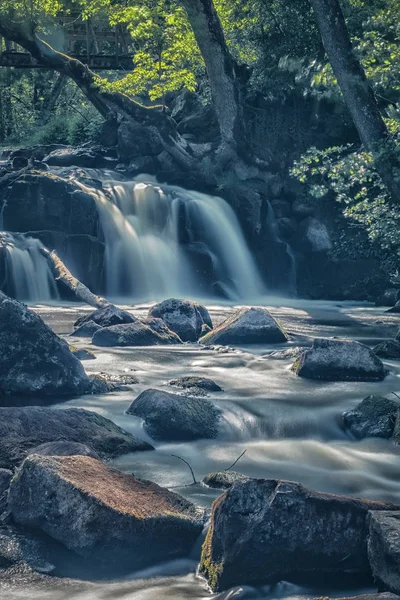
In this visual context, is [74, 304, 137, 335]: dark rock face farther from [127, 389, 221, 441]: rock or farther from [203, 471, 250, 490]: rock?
[203, 471, 250, 490]: rock

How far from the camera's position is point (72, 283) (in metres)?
18.3

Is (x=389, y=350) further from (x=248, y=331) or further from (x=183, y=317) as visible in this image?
(x=183, y=317)

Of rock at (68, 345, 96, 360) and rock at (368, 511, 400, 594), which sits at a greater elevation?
rock at (68, 345, 96, 360)

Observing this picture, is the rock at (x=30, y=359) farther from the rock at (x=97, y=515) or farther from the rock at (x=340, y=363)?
the rock at (x=97, y=515)

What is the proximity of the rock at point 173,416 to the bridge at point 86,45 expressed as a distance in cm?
2333

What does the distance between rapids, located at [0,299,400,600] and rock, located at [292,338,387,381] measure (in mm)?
216

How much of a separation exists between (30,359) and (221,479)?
11.2 feet

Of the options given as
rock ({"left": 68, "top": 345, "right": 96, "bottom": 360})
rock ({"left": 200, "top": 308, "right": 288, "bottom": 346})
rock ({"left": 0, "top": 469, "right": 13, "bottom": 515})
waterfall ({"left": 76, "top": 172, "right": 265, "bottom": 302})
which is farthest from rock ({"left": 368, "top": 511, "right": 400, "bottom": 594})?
waterfall ({"left": 76, "top": 172, "right": 265, "bottom": 302})

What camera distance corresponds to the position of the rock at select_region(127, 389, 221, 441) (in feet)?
25.5

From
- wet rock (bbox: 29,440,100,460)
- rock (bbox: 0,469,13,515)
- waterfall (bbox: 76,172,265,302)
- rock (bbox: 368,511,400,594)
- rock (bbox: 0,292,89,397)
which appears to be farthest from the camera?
waterfall (bbox: 76,172,265,302)

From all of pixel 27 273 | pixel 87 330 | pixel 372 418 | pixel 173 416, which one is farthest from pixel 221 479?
pixel 27 273

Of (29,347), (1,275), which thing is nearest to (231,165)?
(1,275)

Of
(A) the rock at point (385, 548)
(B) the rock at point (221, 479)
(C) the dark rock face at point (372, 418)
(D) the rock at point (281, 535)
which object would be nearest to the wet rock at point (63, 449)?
(B) the rock at point (221, 479)

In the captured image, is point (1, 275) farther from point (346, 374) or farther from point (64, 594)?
point (64, 594)
